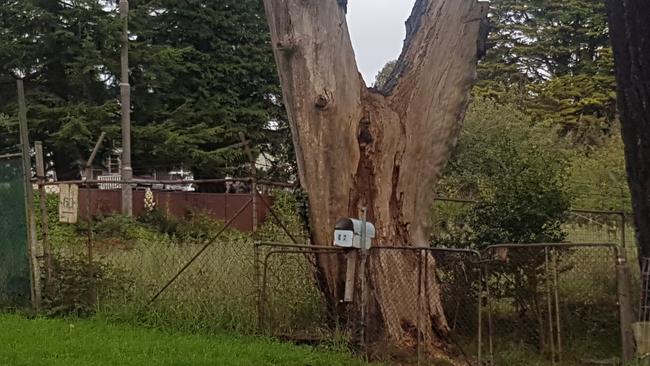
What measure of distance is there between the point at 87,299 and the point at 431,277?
430cm

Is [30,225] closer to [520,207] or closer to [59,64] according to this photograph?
[520,207]

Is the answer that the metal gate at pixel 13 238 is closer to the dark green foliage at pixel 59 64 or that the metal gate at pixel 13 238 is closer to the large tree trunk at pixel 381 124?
the large tree trunk at pixel 381 124

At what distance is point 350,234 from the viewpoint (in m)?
7.54

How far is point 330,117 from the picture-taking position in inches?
334

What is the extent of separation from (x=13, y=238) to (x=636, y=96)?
7792 millimetres

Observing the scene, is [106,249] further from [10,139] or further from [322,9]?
[10,139]

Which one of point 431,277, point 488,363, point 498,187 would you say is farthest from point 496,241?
point 488,363

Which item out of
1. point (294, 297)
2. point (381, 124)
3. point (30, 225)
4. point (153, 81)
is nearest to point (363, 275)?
point (294, 297)

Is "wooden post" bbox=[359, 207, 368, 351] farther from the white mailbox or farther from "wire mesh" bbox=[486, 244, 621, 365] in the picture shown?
"wire mesh" bbox=[486, 244, 621, 365]

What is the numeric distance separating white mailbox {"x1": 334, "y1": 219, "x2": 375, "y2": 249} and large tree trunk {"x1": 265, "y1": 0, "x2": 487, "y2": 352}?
767 millimetres

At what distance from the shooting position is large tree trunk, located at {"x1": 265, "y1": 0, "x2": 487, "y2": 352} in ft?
27.7

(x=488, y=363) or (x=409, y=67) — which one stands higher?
(x=409, y=67)

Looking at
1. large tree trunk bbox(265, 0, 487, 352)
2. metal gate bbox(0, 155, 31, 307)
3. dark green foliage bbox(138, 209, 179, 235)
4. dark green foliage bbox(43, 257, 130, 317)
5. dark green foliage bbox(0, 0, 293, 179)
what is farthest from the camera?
dark green foliage bbox(0, 0, 293, 179)

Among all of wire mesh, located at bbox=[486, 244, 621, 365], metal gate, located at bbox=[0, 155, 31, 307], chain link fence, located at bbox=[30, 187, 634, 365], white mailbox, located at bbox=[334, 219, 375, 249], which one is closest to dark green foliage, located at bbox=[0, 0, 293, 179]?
metal gate, located at bbox=[0, 155, 31, 307]
